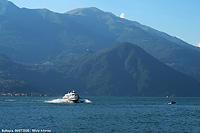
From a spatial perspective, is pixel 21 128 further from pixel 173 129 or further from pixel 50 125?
pixel 173 129

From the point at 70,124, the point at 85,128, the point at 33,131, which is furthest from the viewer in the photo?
the point at 70,124

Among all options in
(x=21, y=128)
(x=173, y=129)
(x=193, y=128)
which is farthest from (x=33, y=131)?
(x=193, y=128)

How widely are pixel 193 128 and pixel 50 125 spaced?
48.7m

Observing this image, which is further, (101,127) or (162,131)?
(101,127)

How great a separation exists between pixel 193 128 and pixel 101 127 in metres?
31.3

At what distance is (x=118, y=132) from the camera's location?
11181cm

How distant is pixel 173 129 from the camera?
120750mm

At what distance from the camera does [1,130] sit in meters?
109

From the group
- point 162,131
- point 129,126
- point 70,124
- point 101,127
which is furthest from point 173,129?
point 70,124

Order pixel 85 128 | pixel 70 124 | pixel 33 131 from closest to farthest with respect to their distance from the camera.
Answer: pixel 33 131
pixel 85 128
pixel 70 124

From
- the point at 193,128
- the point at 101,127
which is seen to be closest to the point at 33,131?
the point at 101,127

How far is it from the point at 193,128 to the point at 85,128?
36747mm

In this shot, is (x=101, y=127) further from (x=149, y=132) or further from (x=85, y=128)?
(x=149, y=132)

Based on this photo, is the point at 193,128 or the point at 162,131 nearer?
the point at 162,131
